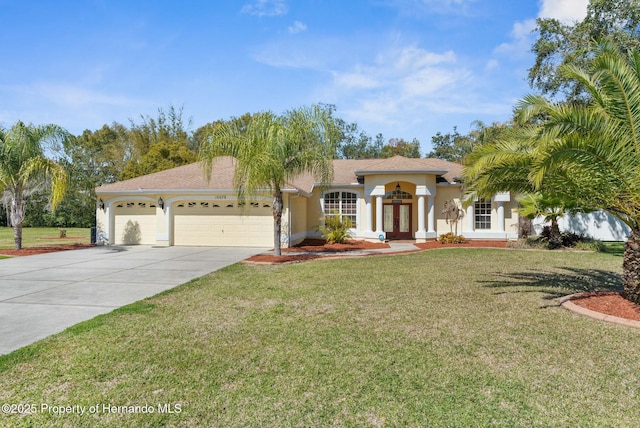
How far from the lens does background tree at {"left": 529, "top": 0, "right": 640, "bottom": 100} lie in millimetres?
19547

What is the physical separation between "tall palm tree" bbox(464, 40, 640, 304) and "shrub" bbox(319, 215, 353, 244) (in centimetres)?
1260

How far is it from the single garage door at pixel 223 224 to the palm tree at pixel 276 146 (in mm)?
4802

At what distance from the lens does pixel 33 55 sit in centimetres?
1354

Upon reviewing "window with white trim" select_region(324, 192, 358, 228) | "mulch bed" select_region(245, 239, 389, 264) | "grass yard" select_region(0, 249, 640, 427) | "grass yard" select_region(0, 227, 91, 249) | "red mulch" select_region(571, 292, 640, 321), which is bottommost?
"grass yard" select_region(0, 249, 640, 427)

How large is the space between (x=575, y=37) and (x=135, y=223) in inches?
1024

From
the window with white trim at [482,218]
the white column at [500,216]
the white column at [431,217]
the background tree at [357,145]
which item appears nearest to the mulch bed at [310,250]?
the white column at [431,217]

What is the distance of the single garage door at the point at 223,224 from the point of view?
734 inches

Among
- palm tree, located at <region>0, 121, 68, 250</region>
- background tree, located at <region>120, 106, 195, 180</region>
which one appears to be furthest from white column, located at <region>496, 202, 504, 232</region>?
background tree, located at <region>120, 106, 195, 180</region>

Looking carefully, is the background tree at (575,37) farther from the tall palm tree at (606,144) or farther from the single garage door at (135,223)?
the single garage door at (135,223)

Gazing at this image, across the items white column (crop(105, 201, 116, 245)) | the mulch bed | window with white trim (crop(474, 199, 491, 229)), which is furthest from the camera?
window with white trim (crop(474, 199, 491, 229))

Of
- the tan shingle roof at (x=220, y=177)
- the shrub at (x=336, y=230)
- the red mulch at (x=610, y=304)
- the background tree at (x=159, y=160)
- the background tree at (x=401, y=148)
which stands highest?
the background tree at (x=401, y=148)

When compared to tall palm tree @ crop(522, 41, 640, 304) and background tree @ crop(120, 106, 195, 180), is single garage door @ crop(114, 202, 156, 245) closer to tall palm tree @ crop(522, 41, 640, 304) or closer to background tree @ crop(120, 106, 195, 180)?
tall palm tree @ crop(522, 41, 640, 304)

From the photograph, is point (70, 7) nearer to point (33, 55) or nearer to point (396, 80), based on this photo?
point (33, 55)

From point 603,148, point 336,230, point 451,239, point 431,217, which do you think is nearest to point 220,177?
point 336,230
